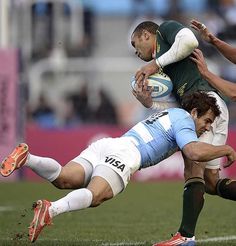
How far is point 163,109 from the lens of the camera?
8.66 m

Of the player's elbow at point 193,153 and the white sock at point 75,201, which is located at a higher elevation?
the player's elbow at point 193,153

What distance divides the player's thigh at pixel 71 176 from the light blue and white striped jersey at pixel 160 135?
1.69 feet

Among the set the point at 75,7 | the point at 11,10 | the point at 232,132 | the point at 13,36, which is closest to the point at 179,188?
the point at 232,132

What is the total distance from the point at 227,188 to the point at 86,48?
50.2ft

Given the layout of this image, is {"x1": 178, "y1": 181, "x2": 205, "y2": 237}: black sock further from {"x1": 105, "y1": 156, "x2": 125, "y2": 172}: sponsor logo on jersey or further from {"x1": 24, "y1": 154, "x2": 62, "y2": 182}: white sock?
{"x1": 24, "y1": 154, "x2": 62, "y2": 182}: white sock

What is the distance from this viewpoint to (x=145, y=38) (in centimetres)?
862

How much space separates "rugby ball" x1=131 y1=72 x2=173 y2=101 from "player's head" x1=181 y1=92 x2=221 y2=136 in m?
0.52

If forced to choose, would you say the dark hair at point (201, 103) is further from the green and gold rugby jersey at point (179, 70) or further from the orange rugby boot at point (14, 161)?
the orange rugby boot at point (14, 161)

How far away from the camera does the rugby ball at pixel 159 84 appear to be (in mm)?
8477

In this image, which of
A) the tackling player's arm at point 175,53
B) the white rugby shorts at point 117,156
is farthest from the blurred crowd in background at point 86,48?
the white rugby shorts at point 117,156

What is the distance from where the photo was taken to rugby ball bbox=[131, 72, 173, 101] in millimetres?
8477

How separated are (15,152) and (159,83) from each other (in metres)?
1.60

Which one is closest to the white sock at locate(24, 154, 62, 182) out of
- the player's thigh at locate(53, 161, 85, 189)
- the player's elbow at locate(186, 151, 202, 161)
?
the player's thigh at locate(53, 161, 85, 189)

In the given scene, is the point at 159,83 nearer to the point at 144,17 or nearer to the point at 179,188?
the point at 179,188
